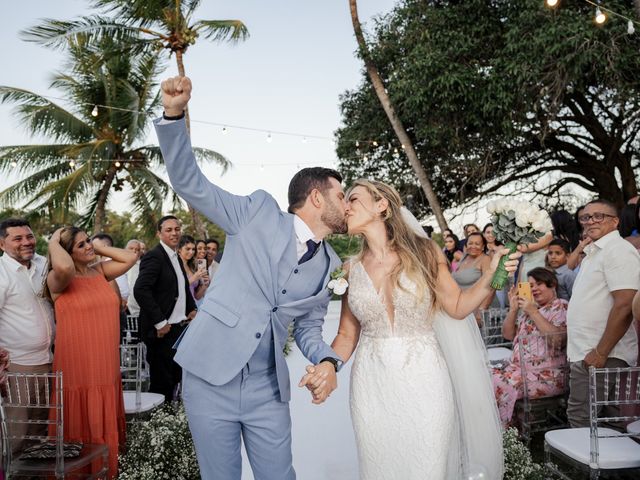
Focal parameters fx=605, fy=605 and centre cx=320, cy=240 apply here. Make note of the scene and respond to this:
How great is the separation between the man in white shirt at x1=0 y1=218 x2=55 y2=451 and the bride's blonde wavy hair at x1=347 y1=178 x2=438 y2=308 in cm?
226

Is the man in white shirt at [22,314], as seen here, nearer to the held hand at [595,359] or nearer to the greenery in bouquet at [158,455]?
the greenery in bouquet at [158,455]

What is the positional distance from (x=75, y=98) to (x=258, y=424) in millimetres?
17123

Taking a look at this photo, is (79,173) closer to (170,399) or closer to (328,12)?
(328,12)

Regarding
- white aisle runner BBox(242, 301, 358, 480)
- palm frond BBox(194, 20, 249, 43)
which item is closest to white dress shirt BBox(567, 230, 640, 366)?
white aisle runner BBox(242, 301, 358, 480)

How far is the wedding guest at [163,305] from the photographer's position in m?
5.50

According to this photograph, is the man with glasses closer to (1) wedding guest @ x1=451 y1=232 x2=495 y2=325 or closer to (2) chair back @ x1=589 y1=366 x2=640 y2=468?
(2) chair back @ x1=589 y1=366 x2=640 y2=468

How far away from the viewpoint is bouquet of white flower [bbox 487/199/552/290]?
263cm

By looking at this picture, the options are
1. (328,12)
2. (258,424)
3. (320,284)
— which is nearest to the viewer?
(258,424)

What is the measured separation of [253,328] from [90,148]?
1594 cm

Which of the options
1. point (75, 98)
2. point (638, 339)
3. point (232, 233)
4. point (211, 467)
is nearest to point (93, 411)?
point (211, 467)

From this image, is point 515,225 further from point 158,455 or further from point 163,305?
point 163,305

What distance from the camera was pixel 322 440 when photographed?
5324 mm

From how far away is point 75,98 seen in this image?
17.4 metres

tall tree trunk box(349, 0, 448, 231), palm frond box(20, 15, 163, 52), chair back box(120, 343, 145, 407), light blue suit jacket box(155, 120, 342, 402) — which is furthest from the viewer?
tall tree trunk box(349, 0, 448, 231)
